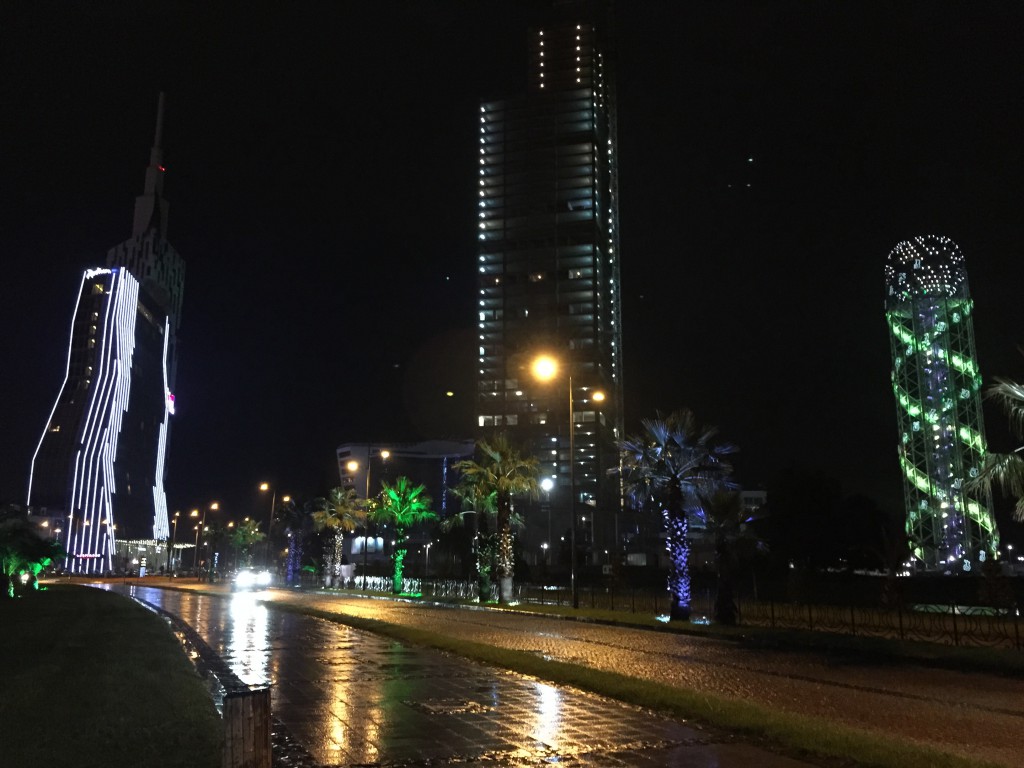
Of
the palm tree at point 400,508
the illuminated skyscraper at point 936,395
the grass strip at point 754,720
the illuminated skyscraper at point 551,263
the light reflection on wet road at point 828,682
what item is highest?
the illuminated skyscraper at point 551,263

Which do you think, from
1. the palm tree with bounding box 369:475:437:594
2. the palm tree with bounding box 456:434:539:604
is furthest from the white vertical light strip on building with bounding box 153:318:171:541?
the palm tree with bounding box 456:434:539:604

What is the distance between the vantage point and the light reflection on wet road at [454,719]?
7.45 metres

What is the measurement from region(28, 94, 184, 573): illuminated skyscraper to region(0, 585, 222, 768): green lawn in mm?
124457

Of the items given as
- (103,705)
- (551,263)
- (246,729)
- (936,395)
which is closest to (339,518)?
(103,705)

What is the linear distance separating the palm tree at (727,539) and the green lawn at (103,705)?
16.3 m

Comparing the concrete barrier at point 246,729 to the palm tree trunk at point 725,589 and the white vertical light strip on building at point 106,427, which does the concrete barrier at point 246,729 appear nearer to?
the palm tree trunk at point 725,589

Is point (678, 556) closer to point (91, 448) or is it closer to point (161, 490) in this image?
point (91, 448)

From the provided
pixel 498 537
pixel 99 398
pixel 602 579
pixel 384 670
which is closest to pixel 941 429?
pixel 602 579

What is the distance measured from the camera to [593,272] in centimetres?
15438

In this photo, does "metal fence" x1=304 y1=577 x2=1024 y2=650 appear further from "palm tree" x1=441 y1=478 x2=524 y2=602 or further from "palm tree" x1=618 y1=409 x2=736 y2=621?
"palm tree" x1=618 y1=409 x2=736 y2=621

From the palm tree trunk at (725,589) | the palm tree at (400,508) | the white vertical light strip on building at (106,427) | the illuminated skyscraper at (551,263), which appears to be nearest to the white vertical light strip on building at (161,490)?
the white vertical light strip on building at (106,427)

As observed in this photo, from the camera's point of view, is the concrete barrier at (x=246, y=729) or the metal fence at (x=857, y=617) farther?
the metal fence at (x=857, y=617)

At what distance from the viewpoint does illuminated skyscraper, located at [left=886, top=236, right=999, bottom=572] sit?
3127 inches

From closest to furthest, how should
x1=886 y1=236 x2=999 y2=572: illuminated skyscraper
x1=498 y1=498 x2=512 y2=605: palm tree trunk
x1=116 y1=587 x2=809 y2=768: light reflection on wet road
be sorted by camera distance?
1. x1=116 y1=587 x2=809 y2=768: light reflection on wet road
2. x1=498 y1=498 x2=512 y2=605: palm tree trunk
3. x1=886 y1=236 x2=999 y2=572: illuminated skyscraper
